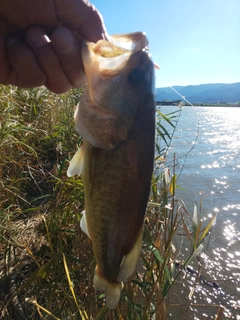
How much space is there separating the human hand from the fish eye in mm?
362

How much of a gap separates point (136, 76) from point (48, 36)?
628 mm

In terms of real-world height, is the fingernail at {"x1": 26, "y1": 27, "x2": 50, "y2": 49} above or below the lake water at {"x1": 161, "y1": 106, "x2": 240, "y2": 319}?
above

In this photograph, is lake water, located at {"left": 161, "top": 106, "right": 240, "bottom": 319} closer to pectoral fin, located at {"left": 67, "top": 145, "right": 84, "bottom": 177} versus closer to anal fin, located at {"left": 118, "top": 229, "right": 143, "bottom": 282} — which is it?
anal fin, located at {"left": 118, "top": 229, "right": 143, "bottom": 282}

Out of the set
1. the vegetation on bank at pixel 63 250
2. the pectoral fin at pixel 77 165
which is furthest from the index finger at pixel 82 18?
the vegetation on bank at pixel 63 250

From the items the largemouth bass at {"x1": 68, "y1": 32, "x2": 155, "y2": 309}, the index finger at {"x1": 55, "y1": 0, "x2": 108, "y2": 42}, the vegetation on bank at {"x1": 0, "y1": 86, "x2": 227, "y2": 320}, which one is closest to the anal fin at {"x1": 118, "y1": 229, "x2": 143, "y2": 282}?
the largemouth bass at {"x1": 68, "y1": 32, "x2": 155, "y2": 309}

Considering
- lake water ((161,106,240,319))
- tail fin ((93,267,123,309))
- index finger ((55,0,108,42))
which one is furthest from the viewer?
lake water ((161,106,240,319))

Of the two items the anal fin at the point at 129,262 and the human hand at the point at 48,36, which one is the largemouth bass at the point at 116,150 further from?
the human hand at the point at 48,36

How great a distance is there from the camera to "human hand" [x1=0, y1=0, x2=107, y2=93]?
1659 mm

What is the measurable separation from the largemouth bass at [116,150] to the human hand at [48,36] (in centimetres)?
18

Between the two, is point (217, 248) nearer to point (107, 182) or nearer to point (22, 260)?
point (22, 260)

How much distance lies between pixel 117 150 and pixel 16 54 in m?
0.86

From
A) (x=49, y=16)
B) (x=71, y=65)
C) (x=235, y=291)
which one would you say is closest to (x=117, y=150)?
(x=71, y=65)

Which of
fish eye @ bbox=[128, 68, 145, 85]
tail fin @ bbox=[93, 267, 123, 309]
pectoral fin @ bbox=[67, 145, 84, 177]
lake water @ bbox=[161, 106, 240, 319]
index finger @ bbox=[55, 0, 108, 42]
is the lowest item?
lake water @ bbox=[161, 106, 240, 319]

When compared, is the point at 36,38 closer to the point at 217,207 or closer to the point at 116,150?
the point at 116,150
